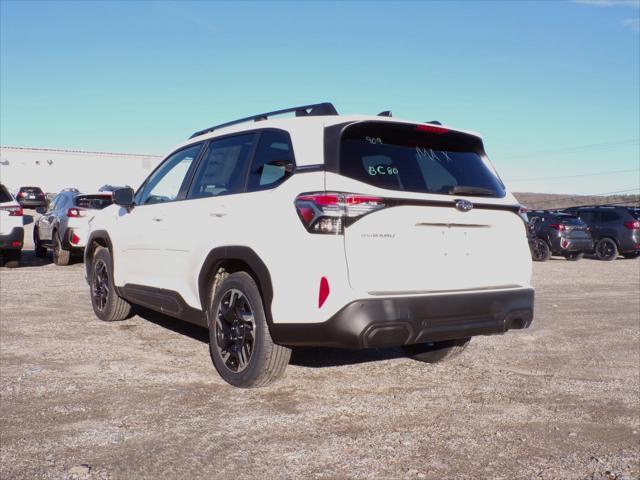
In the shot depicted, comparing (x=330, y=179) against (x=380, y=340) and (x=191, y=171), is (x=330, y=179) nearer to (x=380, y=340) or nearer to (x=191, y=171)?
(x=380, y=340)

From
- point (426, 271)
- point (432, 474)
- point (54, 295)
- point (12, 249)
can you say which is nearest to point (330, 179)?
point (426, 271)

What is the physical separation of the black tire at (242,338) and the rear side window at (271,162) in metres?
0.66

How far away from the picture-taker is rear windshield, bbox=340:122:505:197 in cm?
407

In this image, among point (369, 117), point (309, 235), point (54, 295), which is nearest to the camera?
point (309, 235)

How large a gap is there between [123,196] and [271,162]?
2313 mm

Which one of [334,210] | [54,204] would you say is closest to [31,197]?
[54,204]

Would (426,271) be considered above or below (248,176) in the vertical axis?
below

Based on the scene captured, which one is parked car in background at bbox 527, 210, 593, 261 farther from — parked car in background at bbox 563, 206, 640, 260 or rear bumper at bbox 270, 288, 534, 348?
rear bumper at bbox 270, 288, 534, 348

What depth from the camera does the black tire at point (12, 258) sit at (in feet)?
42.2

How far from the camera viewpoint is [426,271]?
406cm

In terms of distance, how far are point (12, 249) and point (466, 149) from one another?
1003cm

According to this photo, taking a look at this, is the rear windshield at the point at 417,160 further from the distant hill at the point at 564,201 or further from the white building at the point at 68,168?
the distant hill at the point at 564,201

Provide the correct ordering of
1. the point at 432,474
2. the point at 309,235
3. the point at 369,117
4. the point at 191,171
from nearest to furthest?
the point at 432,474 → the point at 309,235 → the point at 369,117 → the point at 191,171

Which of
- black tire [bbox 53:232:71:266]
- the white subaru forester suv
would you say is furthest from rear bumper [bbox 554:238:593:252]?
the white subaru forester suv
